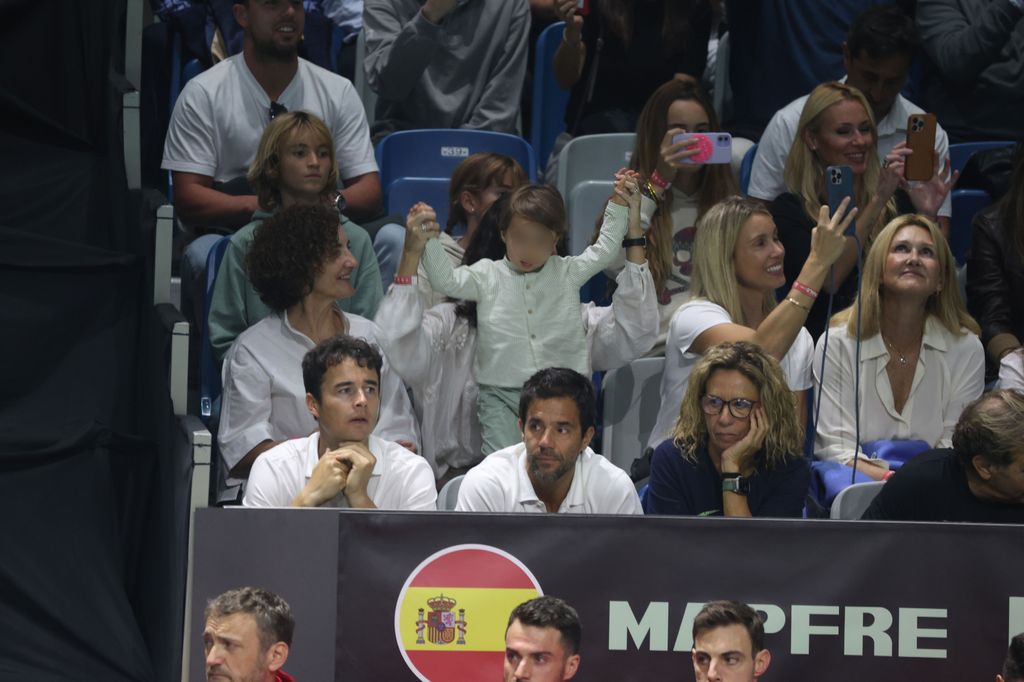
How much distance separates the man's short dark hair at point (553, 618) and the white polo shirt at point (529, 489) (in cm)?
71

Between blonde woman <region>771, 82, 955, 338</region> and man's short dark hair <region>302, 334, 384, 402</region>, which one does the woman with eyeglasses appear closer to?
man's short dark hair <region>302, 334, 384, 402</region>

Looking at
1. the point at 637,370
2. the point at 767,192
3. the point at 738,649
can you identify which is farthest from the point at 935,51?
the point at 738,649

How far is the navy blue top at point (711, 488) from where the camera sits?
15.6 feet

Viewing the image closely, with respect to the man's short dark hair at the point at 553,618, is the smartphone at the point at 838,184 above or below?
above

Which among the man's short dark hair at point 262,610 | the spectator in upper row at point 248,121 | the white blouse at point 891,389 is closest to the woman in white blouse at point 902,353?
the white blouse at point 891,389

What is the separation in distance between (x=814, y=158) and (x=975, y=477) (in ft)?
6.54

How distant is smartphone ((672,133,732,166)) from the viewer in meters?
5.91

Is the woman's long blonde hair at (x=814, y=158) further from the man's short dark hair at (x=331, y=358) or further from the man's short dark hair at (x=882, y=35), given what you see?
the man's short dark hair at (x=331, y=358)

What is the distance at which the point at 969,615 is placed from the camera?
4.00m

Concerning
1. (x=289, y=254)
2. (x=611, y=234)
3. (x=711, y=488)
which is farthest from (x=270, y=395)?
(x=711, y=488)

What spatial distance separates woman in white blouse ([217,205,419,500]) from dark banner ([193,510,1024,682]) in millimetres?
1226

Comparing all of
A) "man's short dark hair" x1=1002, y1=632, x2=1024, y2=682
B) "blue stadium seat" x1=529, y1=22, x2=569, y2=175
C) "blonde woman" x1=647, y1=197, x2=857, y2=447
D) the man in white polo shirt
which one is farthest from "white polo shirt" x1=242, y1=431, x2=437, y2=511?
"blue stadium seat" x1=529, y1=22, x2=569, y2=175

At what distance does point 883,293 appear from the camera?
5703 millimetres

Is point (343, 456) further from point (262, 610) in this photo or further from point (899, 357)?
point (899, 357)
